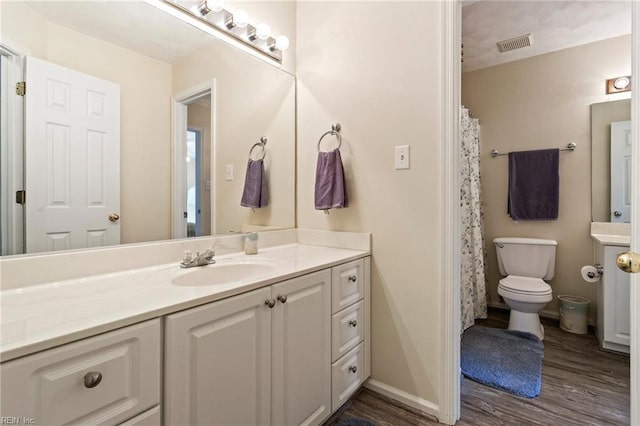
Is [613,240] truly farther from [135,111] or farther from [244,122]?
[135,111]

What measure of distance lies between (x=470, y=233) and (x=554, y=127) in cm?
121

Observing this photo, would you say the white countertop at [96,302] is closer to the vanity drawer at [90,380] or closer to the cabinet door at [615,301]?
the vanity drawer at [90,380]

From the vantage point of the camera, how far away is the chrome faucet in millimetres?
1271

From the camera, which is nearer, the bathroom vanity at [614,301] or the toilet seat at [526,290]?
the bathroom vanity at [614,301]

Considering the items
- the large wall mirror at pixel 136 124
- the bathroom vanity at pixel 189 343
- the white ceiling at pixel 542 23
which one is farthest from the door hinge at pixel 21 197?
the white ceiling at pixel 542 23

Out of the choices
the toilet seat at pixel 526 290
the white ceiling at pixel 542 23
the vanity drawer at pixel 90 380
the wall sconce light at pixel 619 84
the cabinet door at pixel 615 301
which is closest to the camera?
the vanity drawer at pixel 90 380

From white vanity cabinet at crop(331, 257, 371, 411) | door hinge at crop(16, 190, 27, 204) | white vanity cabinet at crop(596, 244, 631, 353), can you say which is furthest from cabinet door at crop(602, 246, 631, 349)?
door hinge at crop(16, 190, 27, 204)

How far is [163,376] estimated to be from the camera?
0.77 metres

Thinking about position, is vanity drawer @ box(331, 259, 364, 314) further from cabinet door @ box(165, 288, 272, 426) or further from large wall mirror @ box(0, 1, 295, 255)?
large wall mirror @ box(0, 1, 295, 255)

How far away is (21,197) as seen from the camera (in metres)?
0.97

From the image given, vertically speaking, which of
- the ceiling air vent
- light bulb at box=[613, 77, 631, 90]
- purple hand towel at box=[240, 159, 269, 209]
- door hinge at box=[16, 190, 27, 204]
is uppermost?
the ceiling air vent

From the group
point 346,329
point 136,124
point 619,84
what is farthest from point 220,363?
point 619,84

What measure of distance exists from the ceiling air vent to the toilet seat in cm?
199

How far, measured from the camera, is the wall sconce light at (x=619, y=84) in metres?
2.36
